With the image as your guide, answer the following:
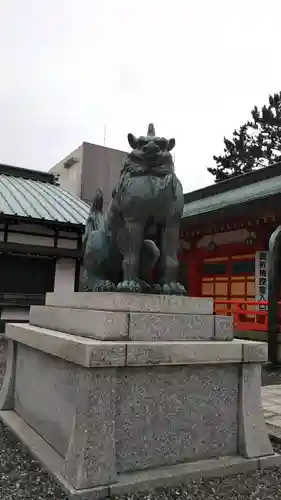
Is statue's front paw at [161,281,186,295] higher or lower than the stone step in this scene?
higher

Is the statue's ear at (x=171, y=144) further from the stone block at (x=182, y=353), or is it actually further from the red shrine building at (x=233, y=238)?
the red shrine building at (x=233, y=238)

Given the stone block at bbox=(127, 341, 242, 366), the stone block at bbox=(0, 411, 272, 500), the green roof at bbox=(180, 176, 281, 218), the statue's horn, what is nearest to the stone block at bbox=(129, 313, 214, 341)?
the stone block at bbox=(127, 341, 242, 366)

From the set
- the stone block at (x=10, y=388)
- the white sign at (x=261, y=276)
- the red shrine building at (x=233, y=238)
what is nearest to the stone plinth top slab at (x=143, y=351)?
the stone block at (x=10, y=388)

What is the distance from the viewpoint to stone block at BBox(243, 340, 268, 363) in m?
3.11

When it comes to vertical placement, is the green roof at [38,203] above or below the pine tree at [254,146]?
below

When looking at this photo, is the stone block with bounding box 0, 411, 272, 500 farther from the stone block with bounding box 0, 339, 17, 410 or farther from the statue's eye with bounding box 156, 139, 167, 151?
the statue's eye with bounding box 156, 139, 167, 151

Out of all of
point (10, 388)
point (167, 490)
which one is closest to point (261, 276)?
point (10, 388)

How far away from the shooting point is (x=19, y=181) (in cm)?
1513

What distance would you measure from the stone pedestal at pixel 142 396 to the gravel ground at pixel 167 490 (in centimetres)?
7

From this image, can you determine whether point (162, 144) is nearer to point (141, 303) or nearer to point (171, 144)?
point (171, 144)

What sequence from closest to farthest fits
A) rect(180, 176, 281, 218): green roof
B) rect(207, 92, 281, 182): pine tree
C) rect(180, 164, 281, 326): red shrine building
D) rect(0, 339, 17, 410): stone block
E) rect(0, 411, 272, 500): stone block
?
1. rect(0, 411, 272, 500): stone block
2. rect(0, 339, 17, 410): stone block
3. rect(180, 164, 281, 326): red shrine building
4. rect(180, 176, 281, 218): green roof
5. rect(207, 92, 281, 182): pine tree

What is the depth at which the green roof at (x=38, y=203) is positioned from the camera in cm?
1132

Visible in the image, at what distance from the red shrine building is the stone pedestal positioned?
6172 mm

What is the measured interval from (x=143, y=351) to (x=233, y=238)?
9.27 m
